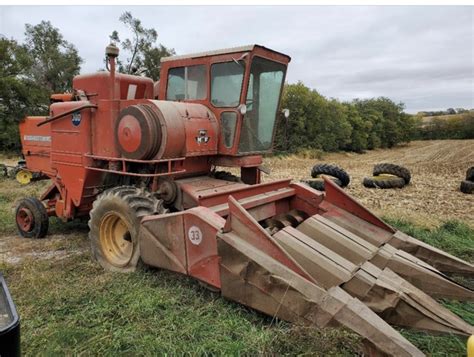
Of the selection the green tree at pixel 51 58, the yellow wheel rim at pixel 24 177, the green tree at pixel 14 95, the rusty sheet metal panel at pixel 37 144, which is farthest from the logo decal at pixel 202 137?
the green tree at pixel 51 58

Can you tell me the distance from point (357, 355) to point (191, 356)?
110 cm

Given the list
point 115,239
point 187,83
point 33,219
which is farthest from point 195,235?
point 33,219

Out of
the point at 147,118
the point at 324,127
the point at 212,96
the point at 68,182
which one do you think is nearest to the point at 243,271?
the point at 147,118

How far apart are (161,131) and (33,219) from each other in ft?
9.61

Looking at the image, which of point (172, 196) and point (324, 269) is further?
point (172, 196)

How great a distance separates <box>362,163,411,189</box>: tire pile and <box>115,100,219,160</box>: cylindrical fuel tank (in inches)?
276

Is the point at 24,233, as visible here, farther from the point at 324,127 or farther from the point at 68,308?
the point at 324,127

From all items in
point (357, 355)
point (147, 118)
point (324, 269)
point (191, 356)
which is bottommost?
point (191, 356)

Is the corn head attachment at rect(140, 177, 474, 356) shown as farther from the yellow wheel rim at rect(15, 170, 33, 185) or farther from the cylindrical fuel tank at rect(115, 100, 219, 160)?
the yellow wheel rim at rect(15, 170, 33, 185)

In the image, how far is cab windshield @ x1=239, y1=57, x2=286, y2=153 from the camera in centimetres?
503

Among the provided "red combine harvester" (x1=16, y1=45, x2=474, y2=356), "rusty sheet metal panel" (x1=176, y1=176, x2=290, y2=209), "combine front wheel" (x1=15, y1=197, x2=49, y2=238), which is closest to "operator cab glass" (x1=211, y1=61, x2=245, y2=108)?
"red combine harvester" (x1=16, y1=45, x2=474, y2=356)

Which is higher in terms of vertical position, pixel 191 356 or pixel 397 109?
pixel 397 109

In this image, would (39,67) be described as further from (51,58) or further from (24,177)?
(24,177)

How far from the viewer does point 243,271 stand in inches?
115
